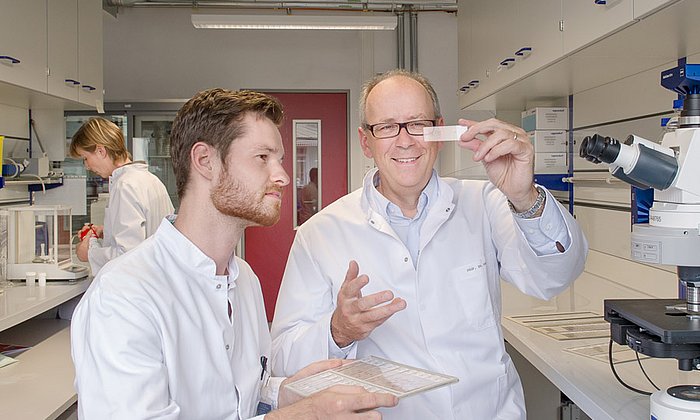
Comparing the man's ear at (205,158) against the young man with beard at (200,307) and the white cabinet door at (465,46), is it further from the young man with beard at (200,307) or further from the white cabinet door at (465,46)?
the white cabinet door at (465,46)

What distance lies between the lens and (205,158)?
4.73 feet

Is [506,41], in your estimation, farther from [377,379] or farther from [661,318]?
[377,379]

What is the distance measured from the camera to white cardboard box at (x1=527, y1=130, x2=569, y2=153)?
3.19 meters

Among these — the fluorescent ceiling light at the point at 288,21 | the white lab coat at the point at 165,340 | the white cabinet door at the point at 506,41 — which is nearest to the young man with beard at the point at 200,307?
the white lab coat at the point at 165,340

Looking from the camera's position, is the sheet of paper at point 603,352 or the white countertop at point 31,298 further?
the white countertop at point 31,298

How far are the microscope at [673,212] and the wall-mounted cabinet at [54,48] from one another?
2532 mm

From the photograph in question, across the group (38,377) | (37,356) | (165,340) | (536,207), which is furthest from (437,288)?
(37,356)

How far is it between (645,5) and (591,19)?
340mm

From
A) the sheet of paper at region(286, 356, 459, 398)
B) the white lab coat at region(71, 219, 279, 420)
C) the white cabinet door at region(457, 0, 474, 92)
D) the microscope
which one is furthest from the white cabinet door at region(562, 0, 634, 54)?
the white cabinet door at region(457, 0, 474, 92)

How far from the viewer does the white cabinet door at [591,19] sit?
67.1 inches

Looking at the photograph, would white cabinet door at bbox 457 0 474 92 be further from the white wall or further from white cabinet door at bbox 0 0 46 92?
white cabinet door at bbox 0 0 46 92

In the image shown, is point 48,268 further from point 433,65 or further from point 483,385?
point 433,65

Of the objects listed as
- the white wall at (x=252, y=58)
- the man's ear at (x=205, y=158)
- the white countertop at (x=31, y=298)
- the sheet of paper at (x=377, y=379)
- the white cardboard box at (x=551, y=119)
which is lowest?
the white countertop at (x=31, y=298)

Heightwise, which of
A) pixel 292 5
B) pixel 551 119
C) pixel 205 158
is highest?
pixel 292 5
